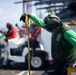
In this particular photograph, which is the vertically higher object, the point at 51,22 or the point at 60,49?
the point at 51,22

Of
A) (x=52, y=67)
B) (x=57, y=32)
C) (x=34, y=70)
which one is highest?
(x=57, y=32)

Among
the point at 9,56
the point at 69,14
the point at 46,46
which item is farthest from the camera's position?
the point at 69,14

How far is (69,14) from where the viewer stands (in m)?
23.3

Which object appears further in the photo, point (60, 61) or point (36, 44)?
point (36, 44)

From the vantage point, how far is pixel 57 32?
595cm

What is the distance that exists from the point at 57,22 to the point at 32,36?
24.9 feet

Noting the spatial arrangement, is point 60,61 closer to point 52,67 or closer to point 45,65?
point 52,67

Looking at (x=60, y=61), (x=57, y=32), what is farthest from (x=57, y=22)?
(x=60, y=61)

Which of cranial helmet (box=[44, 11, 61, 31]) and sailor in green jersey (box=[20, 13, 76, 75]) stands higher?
cranial helmet (box=[44, 11, 61, 31])

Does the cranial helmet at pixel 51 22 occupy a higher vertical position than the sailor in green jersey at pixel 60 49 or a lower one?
higher

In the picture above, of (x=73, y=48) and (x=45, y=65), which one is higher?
(x=73, y=48)

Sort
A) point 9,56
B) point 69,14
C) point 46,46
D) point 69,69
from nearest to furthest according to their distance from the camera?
1. point 69,69
2. point 46,46
3. point 9,56
4. point 69,14

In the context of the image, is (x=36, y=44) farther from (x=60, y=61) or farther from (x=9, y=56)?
(x=60, y=61)

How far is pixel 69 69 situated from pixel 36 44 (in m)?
8.07
